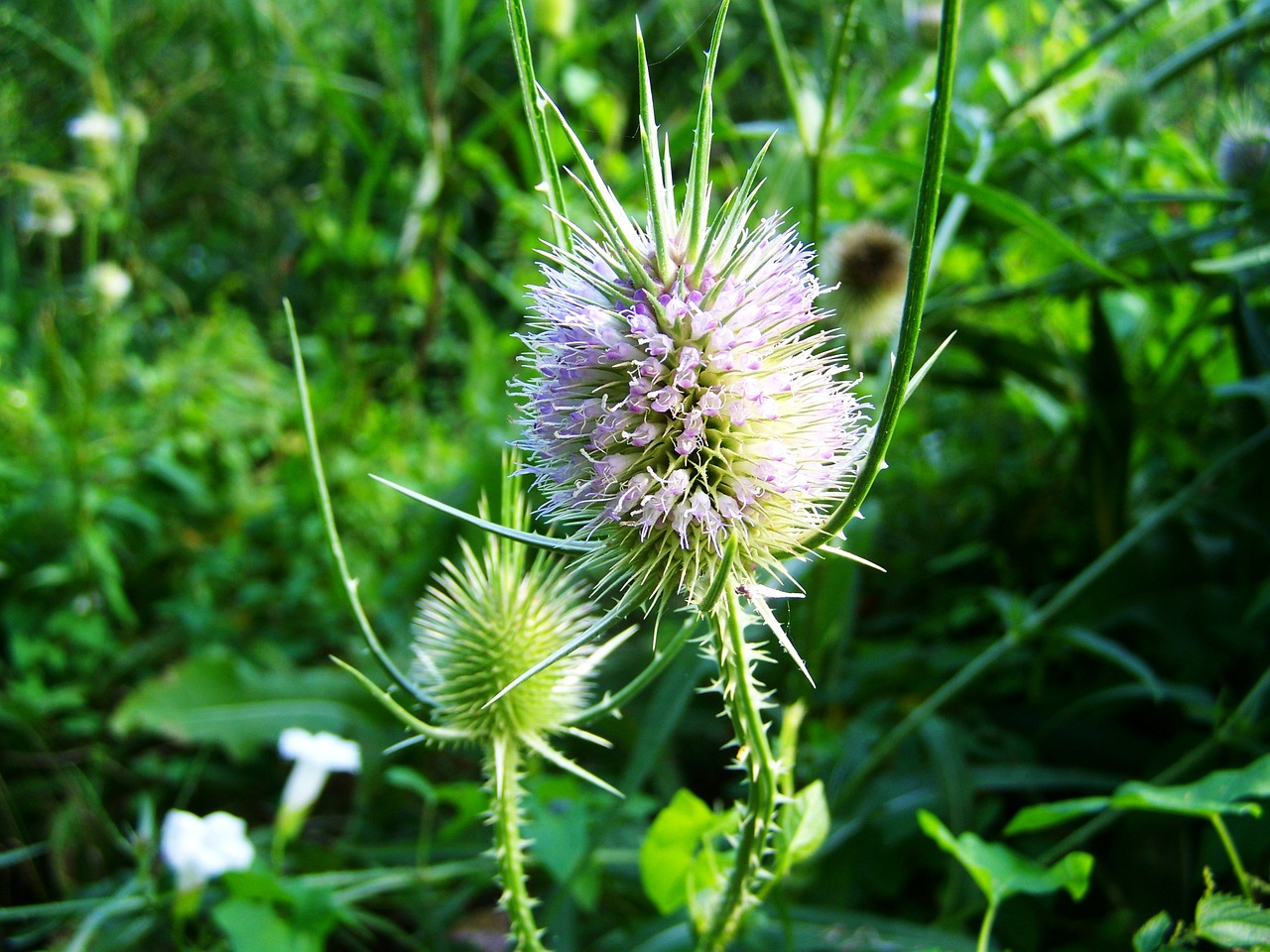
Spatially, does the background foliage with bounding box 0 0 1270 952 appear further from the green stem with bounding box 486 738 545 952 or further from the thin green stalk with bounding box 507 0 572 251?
the thin green stalk with bounding box 507 0 572 251

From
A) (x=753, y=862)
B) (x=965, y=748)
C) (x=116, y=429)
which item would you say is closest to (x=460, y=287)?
(x=116, y=429)

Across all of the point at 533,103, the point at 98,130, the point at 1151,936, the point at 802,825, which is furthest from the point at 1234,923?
the point at 98,130

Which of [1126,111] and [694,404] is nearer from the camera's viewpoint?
[694,404]

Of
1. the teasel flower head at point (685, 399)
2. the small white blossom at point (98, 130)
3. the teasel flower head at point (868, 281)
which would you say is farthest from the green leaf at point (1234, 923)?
the small white blossom at point (98, 130)

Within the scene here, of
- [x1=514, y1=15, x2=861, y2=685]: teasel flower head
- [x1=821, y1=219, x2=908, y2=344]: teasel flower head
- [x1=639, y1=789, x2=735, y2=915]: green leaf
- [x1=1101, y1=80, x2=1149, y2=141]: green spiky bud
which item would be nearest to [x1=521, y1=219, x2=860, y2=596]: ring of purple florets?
[x1=514, y1=15, x2=861, y2=685]: teasel flower head

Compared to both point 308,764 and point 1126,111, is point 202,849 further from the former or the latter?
point 1126,111

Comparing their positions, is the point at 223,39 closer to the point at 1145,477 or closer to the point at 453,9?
the point at 453,9
